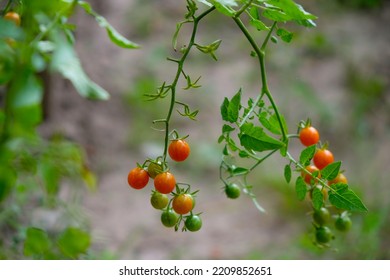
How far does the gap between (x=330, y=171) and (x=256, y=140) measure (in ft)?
0.36

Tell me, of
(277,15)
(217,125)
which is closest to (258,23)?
(277,15)

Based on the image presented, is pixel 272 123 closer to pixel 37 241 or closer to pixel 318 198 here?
pixel 318 198

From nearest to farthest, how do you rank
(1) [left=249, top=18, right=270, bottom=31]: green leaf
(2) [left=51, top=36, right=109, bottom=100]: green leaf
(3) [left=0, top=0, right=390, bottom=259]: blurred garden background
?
(2) [left=51, top=36, right=109, bottom=100]: green leaf, (1) [left=249, top=18, right=270, bottom=31]: green leaf, (3) [left=0, top=0, right=390, bottom=259]: blurred garden background

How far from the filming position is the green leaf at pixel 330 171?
2.28 feet

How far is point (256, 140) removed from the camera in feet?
2.21

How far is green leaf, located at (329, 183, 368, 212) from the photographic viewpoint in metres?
0.67

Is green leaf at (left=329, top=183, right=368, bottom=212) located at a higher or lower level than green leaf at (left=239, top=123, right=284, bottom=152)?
lower

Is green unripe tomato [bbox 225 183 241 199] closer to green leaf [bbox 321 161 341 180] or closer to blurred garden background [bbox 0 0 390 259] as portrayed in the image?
green leaf [bbox 321 161 341 180]

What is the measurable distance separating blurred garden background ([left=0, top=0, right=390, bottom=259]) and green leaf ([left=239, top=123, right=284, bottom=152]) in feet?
3.16

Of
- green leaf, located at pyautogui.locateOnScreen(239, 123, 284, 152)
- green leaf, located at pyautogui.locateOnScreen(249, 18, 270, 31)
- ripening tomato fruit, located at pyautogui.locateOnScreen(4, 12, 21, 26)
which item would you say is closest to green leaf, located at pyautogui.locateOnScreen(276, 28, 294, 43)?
green leaf, located at pyautogui.locateOnScreen(249, 18, 270, 31)

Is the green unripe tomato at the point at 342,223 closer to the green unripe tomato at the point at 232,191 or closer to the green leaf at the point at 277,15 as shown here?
the green unripe tomato at the point at 232,191

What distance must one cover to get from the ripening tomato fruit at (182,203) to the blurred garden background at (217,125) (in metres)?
0.88

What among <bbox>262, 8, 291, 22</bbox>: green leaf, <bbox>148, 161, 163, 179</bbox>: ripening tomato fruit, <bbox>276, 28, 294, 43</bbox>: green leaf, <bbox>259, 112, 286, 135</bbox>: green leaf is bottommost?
<bbox>148, 161, 163, 179</bbox>: ripening tomato fruit

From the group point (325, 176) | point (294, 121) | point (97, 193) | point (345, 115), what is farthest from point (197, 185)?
point (325, 176)
